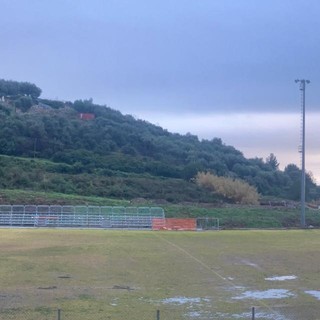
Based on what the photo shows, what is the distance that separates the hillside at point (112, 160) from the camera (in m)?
102

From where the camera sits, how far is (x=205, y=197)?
342 ft

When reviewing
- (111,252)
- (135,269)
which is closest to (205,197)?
(111,252)

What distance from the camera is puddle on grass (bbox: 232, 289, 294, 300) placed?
2723 cm

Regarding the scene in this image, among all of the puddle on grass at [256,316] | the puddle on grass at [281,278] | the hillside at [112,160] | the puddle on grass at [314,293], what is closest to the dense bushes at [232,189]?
the hillside at [112,160]

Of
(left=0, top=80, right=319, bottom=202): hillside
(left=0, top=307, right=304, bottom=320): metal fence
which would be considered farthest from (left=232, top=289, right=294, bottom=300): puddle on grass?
(left=0, top=80, right=319, bottom=202): hillside

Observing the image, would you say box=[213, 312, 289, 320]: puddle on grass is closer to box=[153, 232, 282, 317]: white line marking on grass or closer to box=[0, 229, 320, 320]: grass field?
box=[0, 229, 320, 320]: grass field

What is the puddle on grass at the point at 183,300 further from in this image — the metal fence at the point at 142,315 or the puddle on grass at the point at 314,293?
the puddle on grass at the point at 314,293

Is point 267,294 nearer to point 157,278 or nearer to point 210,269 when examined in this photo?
point 157,278

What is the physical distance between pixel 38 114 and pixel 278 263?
110 meters

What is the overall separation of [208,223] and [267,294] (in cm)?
5097

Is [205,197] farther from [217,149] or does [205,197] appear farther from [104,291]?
[104,291]

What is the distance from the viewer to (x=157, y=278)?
3272 centimetres

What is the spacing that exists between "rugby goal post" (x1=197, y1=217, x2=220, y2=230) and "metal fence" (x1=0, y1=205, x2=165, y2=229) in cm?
379

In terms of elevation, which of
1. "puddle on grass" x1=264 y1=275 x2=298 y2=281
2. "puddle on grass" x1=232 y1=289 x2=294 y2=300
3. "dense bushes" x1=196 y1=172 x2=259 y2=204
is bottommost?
"puddle on grass" x1=232 y1=289 x2=294 y2=300
